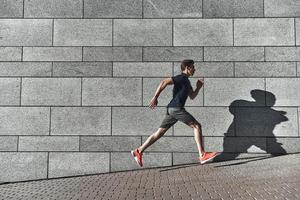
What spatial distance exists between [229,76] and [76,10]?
373cm

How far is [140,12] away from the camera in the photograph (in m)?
7.68

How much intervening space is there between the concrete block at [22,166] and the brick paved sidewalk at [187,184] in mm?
314

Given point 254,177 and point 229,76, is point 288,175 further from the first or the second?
point 229,76

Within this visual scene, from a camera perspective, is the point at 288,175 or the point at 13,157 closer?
the point at 288,175

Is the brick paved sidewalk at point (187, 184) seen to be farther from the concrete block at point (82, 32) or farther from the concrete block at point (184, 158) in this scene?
the concrete block at point (82, 32)

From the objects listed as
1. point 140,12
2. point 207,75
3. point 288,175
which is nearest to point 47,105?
point 140,12

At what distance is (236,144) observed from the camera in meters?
7.34

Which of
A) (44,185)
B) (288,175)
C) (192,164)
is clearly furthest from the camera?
(192,164)

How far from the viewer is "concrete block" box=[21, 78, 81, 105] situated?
24.5 ft

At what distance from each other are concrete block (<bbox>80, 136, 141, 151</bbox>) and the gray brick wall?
2 cm

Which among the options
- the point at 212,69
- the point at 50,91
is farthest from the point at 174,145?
the point at 50,91

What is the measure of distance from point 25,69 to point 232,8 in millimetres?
4804

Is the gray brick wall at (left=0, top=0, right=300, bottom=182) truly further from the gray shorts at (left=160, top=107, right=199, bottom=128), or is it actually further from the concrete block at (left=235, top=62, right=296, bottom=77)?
the gray shorts at (left=160, top=107, right=199, bottom=128)

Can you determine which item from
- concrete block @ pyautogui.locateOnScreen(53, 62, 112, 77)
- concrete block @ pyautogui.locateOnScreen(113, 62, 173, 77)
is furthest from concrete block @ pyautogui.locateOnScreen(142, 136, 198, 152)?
concrete block @ pyautogui.locateOnScreen(53, 62, 112, 77)
